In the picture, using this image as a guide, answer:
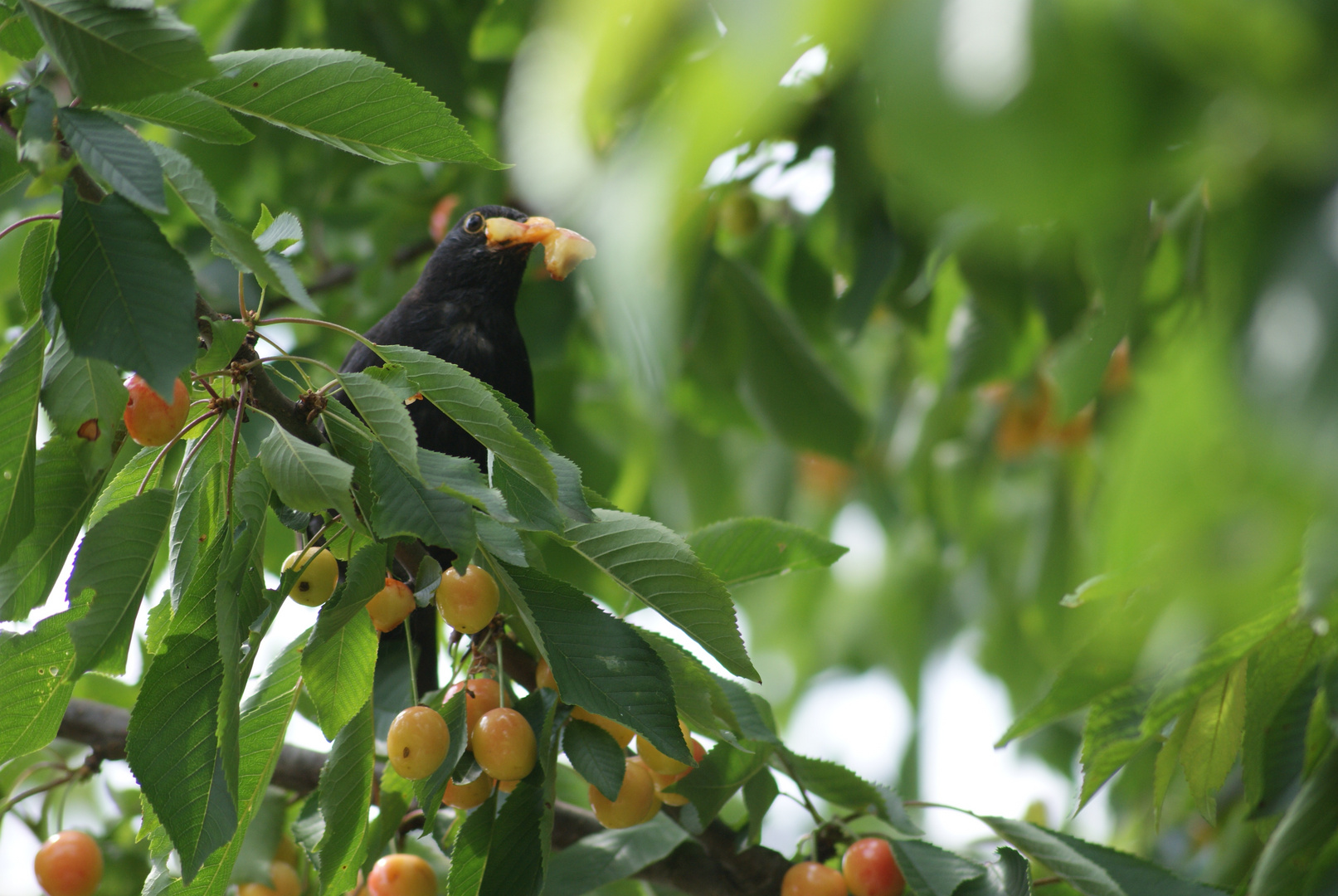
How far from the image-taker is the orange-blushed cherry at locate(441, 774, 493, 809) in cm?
171

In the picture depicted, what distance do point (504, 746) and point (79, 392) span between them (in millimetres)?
744

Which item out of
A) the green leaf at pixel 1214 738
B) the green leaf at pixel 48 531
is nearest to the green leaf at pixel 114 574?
the green leaf at pixel 48 531

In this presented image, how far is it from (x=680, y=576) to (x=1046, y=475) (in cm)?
366

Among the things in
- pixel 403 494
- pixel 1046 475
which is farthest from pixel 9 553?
pixel 1046 475

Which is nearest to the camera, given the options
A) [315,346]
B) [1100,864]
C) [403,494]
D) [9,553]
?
[403,494]

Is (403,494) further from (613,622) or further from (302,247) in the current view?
(302,247)

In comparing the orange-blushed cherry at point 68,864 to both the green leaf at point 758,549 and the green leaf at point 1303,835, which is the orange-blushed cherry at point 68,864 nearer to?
the green leaf at point 758,549

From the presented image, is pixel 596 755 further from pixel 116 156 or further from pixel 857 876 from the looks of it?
pixel 116 156

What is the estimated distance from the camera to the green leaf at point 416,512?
135cm

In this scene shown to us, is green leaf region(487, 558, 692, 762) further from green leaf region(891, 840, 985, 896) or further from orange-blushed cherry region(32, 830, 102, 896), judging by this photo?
orange-blushed cherry region(32, 830, 102, 896)

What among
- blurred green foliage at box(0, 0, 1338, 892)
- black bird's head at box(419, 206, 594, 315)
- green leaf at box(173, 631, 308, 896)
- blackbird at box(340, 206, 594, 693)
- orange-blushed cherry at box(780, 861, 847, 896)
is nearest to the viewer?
blurred green foliage at box(0, 0, 1338, 892)

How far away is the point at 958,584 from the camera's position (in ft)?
18.2

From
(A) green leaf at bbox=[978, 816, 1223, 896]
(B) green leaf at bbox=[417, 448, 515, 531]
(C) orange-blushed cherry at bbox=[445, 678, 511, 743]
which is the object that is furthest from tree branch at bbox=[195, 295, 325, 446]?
(A) green leaf at bbox=[978, 816, 1223, 896]

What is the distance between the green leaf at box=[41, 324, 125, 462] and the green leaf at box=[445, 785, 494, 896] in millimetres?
745
